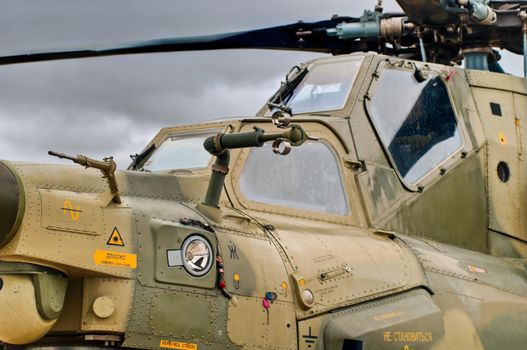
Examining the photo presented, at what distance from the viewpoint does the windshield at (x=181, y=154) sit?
744cm

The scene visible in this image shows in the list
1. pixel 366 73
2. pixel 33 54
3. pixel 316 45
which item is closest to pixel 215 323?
pixel 366 73

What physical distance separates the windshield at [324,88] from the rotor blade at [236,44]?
60.1 inches

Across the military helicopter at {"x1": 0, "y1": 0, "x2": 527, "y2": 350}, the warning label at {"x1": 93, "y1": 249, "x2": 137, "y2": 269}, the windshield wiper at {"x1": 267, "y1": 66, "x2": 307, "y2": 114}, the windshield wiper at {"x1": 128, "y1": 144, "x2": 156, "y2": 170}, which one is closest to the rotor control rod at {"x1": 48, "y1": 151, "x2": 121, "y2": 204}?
the military helicopter at {"x1": 0, "y1": 0, "x2": 527, "y2": 350}

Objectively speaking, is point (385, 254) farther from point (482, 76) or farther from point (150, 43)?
point (150, 43)

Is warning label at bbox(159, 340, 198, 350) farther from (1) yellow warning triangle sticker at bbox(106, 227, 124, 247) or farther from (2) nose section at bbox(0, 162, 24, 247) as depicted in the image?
(2) nose section at bbox(0, 162, 24, 247)

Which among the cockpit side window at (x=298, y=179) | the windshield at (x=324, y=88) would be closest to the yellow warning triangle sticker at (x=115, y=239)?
the cockpit side window at (x=298, y=179)

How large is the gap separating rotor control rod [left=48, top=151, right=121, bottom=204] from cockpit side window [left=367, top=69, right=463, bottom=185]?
302cm

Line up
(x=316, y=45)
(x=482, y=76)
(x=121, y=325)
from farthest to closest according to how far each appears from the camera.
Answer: (x=316, y=45) < (x=482, y=76) < (x=121, y=325)

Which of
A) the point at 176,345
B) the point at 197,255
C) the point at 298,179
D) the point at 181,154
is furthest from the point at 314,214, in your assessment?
the point at 176,345

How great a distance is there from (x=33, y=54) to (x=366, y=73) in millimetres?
3444

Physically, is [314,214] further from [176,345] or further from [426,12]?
[426,12]

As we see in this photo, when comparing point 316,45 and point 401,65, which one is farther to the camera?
point 316,45

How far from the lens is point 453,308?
7.29 meters

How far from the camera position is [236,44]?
10.2 m
